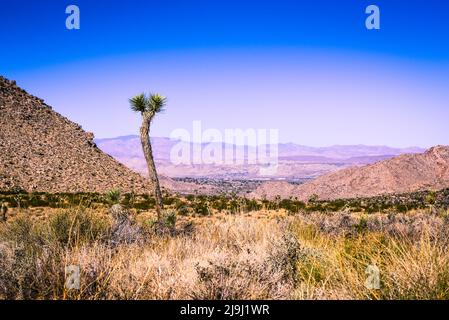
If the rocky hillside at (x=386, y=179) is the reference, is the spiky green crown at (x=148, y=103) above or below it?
above

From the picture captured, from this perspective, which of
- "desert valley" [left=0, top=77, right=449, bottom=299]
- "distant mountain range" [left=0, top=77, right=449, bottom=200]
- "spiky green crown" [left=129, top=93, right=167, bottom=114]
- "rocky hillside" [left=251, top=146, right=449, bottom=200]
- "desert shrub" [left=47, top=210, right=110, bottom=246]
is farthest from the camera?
"rocky hillside" [left=251, top=146, right=449, bottom=200]

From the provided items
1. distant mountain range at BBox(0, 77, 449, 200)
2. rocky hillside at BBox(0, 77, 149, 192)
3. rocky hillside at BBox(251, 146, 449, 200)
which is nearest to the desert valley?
rocky hillside at BBox(0, 77, 149, 192)

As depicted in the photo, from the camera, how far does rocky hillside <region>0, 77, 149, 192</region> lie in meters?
37.5

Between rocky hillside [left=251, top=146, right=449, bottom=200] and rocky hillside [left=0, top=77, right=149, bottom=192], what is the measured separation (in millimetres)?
17846

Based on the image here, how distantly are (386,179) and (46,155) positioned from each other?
37.8 m

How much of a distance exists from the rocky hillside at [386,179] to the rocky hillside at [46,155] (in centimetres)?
1785

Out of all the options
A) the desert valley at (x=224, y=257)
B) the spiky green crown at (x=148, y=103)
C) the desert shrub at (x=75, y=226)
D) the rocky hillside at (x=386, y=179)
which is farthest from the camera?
the rocky hillside at (x=386, y=179)

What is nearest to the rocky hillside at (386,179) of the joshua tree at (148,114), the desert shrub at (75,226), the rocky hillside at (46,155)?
the rocky hillside at (46,155)

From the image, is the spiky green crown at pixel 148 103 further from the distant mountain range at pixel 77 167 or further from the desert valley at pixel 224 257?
the distant mountain range at pixel 77 167

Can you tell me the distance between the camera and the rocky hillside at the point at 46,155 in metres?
37.5

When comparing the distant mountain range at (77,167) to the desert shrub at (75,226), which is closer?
the desert shrub at (75,226)

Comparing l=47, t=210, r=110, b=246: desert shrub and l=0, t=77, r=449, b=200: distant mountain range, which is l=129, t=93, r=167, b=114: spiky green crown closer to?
l=47, t=210, r=110, b=246: desert shrub
